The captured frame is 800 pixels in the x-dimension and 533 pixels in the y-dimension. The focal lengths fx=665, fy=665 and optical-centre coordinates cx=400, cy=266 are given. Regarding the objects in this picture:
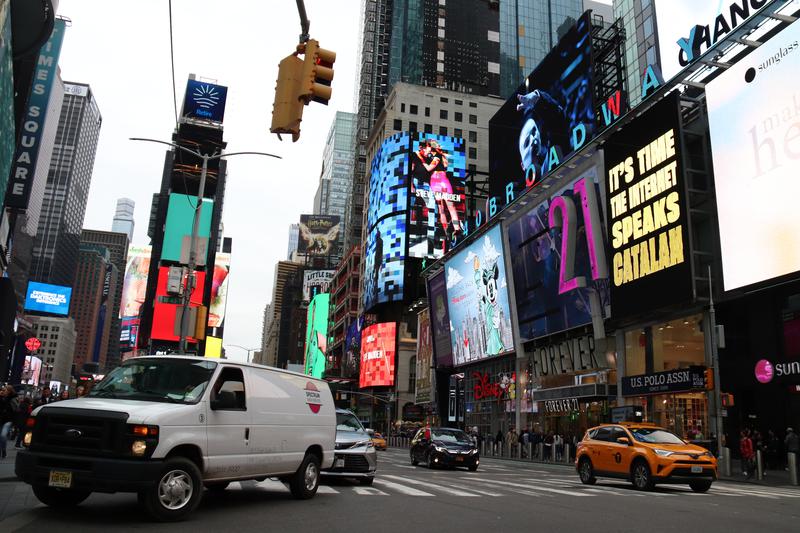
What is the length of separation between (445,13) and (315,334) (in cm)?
6846

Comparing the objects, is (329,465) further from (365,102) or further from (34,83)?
(365,102)

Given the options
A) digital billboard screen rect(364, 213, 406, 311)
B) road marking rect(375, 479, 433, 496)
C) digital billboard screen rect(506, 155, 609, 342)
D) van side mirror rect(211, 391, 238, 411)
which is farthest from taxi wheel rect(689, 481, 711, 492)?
digital billboard screen rect(364, 213, 406, 311)

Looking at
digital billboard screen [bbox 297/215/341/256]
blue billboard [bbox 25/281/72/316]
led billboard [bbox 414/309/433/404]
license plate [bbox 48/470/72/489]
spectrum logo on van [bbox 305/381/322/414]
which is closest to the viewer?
license plate [bbox 48/470/72/489]

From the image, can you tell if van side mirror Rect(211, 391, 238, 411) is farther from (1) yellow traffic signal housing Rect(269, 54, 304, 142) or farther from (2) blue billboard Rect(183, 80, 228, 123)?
(2) blue billboard Rect(183, 80, 228, 123)

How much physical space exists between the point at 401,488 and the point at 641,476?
6090mm

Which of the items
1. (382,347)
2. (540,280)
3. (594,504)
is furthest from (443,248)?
(594,504)

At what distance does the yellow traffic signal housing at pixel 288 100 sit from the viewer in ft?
34.4

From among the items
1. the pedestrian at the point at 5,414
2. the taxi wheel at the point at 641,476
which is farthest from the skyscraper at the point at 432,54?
the taxi wheel at the point at 641,476

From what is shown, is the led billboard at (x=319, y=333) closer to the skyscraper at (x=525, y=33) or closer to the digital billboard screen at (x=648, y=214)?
the skyscraper at (x=525, y=33)

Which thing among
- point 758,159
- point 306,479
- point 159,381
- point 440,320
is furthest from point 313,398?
point 440,320

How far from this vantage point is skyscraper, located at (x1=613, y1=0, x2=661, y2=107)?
222 feet

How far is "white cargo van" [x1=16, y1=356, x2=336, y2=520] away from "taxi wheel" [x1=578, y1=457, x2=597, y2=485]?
9.79m

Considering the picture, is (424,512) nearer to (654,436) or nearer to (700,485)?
(654,436)

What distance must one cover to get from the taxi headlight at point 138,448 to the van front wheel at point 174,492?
1.09 feet
